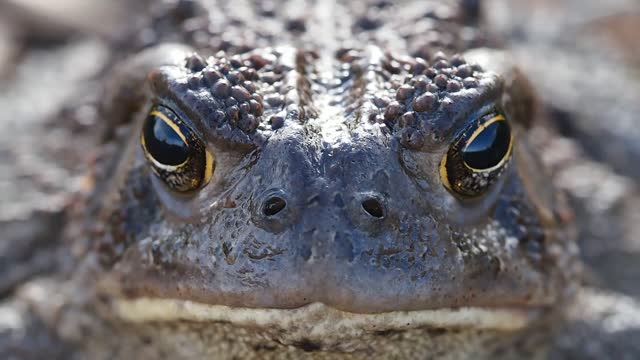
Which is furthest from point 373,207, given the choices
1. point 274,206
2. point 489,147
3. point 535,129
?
point 535,129

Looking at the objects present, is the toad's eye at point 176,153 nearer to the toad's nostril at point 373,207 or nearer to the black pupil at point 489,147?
the toad's nostril at point 373,207

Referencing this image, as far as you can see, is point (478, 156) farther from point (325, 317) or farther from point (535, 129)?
point (535, 129)

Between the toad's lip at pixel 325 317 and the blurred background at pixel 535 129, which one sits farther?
the blurred background at pixel 535 129

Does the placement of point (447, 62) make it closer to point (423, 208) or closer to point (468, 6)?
point (423, 208)

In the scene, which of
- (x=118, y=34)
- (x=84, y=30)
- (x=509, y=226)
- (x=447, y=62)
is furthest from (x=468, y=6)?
(x=84, y=30)

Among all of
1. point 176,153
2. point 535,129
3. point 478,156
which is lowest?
point 176,153

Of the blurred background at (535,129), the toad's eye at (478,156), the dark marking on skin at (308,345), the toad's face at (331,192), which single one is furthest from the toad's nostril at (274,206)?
the blurred background at (535,129)
